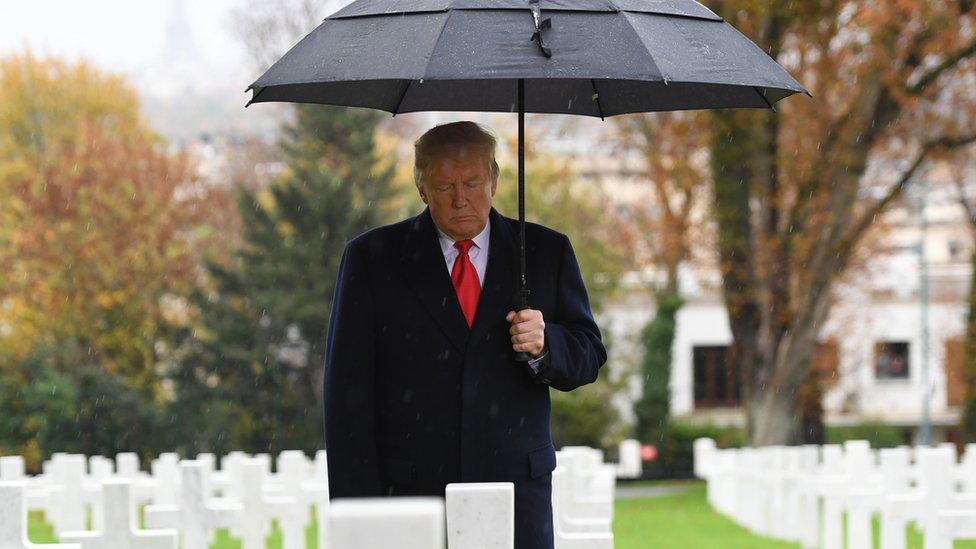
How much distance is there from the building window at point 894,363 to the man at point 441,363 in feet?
156

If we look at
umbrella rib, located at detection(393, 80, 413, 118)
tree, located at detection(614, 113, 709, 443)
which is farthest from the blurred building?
umbrella rib, located at detection(393, 80, 413, 118)

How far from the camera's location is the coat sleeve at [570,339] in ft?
13.4

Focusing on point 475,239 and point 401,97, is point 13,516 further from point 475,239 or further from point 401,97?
point 401,97

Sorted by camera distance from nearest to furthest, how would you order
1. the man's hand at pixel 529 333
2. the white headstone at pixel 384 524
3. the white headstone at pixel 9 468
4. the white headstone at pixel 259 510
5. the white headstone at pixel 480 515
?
the white headstone at pixel 384 524 → the white headstone at pixel 480 515 → the man's hand at pixel 529 333 → the white headstone at pixel 259 510 → the white headstone at pixel 9 468

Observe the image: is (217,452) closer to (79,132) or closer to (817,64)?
(79,132)

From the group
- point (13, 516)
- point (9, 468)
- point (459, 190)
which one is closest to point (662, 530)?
point (9, 468)

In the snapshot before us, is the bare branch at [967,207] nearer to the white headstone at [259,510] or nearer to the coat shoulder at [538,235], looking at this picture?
the white headstone at [259,510]

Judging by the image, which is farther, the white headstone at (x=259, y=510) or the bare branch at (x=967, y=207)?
the bare branch at (x=967, y=207)

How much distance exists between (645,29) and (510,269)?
0.79 m

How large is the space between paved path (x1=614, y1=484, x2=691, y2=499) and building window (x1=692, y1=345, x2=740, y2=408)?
22.1m

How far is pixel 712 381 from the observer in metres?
49.0

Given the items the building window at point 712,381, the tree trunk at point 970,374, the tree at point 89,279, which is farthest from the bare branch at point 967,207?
the building window at point 712,381

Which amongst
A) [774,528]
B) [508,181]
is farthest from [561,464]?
[508,181]

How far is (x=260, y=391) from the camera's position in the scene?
28.8 meters
